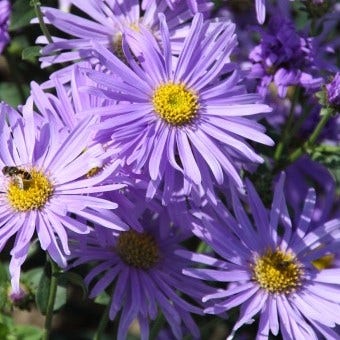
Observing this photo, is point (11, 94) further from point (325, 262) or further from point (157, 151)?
point (325, 262)

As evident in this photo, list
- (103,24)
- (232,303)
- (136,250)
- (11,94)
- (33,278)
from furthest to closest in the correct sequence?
(11,94)
(33,278)
(103,24)
(136,250)
(232,303)

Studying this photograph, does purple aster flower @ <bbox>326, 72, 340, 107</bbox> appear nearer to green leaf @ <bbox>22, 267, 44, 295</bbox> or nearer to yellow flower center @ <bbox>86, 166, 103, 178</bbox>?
yellow flower center @ <bbox>86, 166, 103, 178</bbox>

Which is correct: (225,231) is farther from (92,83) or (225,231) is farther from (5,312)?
(5,312)

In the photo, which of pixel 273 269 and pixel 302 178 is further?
pixel 302 178

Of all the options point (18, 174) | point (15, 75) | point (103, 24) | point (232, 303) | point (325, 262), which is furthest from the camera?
point (325, 262)

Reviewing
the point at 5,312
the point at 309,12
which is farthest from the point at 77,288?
the point at 309,12

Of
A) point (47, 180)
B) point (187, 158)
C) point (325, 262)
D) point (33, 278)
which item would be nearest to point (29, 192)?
point (47, 180)

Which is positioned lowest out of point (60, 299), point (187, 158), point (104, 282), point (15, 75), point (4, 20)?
point (60, 299)

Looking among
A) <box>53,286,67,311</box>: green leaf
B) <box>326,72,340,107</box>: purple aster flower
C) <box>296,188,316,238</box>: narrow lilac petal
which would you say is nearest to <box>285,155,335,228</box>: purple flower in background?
<box>296,188,316,238</box>: narrow lilac petal

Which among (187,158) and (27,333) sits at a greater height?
(187,158)
